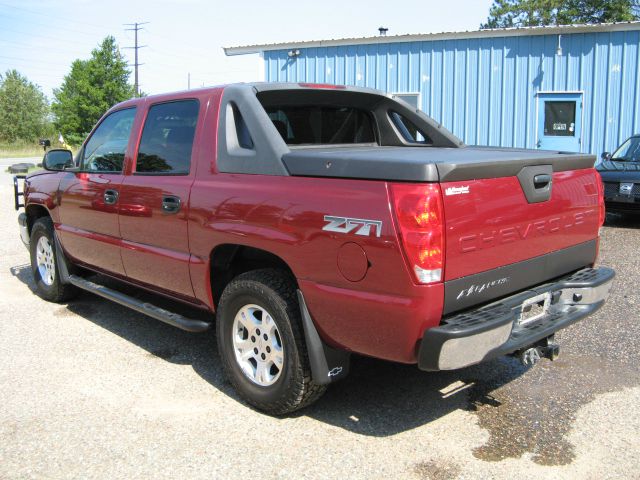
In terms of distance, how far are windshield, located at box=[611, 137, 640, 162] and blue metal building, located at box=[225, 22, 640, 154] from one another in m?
2.16

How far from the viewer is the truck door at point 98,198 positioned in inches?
196

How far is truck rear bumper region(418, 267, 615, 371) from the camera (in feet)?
9.80

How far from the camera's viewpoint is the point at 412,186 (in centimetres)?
296

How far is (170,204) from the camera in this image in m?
4.26

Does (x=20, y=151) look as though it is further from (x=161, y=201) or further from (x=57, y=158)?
(x=161, y=201)

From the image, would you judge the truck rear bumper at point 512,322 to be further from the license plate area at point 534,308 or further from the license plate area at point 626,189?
the license plate area at point 626,189

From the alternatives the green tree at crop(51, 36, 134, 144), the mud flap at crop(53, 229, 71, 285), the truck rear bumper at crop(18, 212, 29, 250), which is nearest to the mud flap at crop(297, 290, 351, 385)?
the mud flap at crop(53, 229, 71, 285)

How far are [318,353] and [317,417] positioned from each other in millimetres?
587

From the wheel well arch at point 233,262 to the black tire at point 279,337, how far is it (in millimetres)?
157

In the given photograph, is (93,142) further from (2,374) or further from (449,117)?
(449,117)

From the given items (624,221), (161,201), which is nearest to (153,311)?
(161,201)

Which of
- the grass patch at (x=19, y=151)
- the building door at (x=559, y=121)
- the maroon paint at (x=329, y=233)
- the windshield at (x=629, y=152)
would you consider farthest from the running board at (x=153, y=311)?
the grass patch at (x=19, y=151)

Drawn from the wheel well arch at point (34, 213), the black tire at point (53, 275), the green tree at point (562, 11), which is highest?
the green tree at point (562, 11)

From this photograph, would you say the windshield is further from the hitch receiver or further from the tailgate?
the hitch receiver
